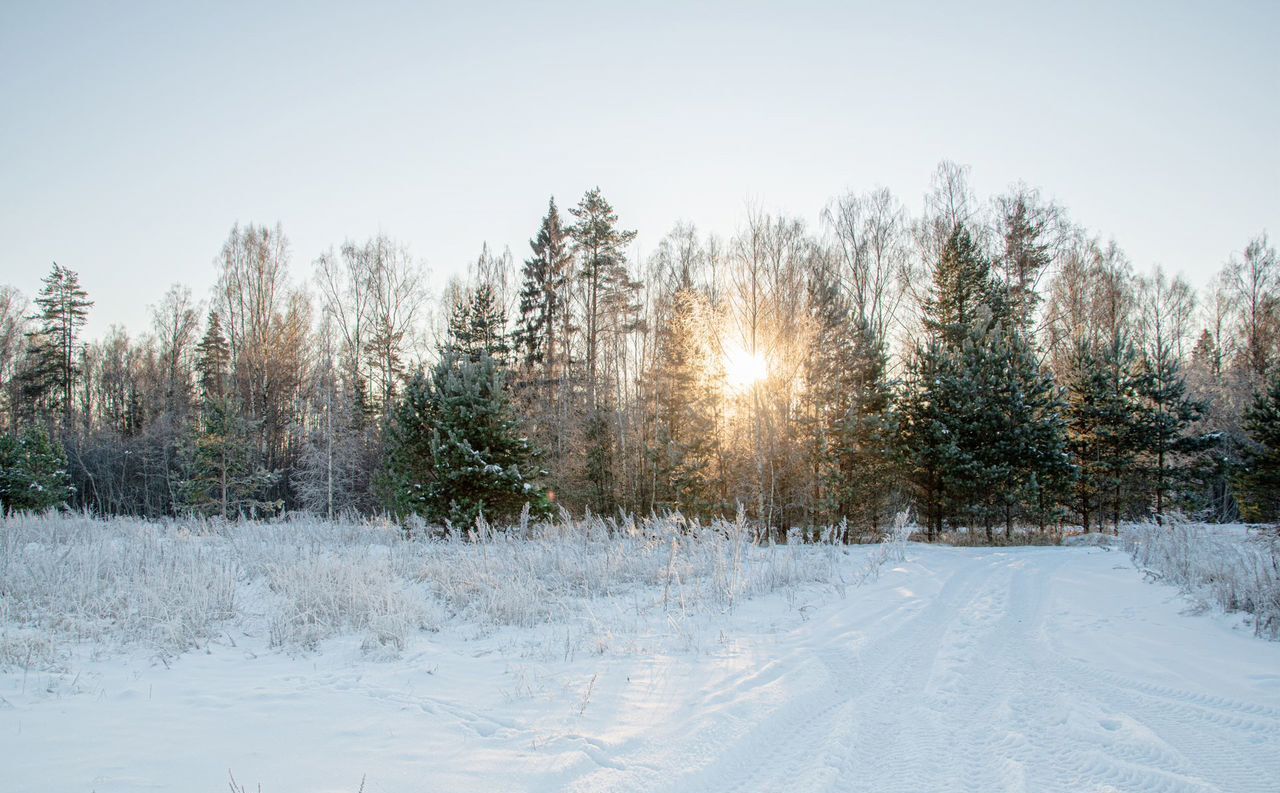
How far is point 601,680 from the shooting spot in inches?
188

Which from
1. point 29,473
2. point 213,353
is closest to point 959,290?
point 29,473

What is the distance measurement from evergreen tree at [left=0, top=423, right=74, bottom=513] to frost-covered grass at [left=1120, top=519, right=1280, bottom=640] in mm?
33504

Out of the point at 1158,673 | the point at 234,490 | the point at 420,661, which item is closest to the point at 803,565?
the point at 1158,673

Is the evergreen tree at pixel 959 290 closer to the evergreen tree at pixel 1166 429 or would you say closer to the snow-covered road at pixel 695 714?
the evergreen tree at pixel 1166 429

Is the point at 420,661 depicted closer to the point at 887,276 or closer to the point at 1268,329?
the point at 887,276

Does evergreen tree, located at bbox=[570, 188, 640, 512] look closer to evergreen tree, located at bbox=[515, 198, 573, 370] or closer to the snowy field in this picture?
evergreen tree, located at bbox=[515, 198, 573, 370]

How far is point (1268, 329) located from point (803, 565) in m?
39.1

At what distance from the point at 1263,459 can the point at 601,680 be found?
28115 millimetres

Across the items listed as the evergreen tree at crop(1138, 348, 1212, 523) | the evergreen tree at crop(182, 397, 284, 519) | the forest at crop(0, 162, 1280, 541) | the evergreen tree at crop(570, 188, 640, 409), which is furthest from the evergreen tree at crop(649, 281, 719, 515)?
the evergreen tree at crop(1138, 348, 1212, 523)

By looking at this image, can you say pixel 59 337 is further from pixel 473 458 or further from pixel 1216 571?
pixel 1216 571

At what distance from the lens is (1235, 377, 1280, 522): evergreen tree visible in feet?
70.4

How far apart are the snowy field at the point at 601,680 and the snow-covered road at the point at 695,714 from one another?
0.02 m

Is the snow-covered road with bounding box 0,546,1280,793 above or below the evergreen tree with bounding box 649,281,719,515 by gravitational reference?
below

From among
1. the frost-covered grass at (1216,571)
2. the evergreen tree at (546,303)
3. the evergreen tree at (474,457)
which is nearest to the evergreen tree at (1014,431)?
the frost-covered grass at (1216,571)
